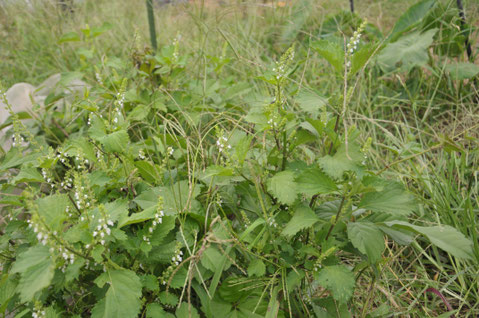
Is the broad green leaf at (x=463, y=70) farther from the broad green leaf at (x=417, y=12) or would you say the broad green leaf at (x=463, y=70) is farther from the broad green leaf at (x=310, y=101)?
the broad green leaf at (x=310, y=101)

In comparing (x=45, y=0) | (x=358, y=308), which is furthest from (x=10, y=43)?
Result: (x=358, y=308)

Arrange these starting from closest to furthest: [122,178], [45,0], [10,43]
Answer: [122,178] < [45,0] < [10,43]

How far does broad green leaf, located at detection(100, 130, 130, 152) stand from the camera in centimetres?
111

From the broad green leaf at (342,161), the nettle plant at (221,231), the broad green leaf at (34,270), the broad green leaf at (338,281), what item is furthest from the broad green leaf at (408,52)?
the broad green leaf at (34,270)

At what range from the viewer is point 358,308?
1355 millimetres

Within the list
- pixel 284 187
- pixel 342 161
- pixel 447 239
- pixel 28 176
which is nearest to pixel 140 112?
pixel 28 176

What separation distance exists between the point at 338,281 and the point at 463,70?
1.61 m

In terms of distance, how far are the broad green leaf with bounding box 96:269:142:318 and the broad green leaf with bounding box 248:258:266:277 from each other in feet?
0.92

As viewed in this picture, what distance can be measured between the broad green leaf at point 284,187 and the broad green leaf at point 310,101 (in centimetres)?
18

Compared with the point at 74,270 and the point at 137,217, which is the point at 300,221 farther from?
the point at 74,270

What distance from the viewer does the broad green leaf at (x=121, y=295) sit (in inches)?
36.9

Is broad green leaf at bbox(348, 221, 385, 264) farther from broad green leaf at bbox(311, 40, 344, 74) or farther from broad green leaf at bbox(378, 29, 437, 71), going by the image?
broad green leaf at bbox(378, 29, 437, 71)

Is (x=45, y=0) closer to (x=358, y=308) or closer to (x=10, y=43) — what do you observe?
(x=10, y=43)

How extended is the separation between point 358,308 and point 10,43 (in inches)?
133
